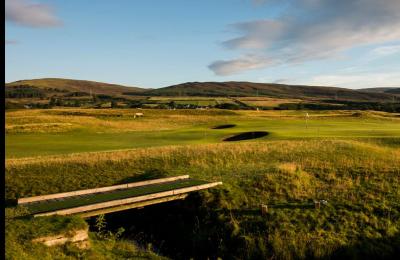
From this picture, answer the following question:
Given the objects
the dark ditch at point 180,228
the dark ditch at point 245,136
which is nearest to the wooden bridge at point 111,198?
the dark ditch at point 180,228

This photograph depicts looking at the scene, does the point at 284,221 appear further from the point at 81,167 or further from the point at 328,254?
the point at 81,167

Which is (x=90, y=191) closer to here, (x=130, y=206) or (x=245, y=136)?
(x=130, y=206)

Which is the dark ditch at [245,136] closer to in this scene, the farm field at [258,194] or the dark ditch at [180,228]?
the farm field at [258,194]

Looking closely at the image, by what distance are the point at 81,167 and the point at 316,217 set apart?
15.4 metres

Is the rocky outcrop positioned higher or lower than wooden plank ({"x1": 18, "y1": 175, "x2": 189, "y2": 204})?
lower

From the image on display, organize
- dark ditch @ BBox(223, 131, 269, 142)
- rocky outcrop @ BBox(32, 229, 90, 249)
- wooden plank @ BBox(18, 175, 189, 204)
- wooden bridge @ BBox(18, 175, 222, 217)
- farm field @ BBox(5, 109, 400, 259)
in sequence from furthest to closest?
dark ditch @ BBox(223, 131, 269, 142) → wooden plank @ BBox(18, 175, 189, 204) → wooden bridge @ BBox(18, 175, 222, 217) → farm field @ BBox(5, 109, 400, 259) → rocky outcrop @ BBox(32, 229, 90, 249)

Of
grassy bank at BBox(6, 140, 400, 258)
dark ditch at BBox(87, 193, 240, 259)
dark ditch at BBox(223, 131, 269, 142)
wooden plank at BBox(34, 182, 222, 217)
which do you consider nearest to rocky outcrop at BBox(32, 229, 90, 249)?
wooden plank at BBox(34, 182, 222, 217)

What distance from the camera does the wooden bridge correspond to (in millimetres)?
16375

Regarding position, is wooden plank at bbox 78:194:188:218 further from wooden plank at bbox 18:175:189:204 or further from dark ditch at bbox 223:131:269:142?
dark ditch at bbox 223:131:269:142

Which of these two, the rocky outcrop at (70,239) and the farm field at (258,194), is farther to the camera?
the farm field at (258,194)

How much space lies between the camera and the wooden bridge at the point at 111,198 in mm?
16375

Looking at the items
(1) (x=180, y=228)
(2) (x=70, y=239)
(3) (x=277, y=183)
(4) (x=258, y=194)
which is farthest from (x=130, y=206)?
(3) (x=277, y=183)

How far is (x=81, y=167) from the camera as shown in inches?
1024

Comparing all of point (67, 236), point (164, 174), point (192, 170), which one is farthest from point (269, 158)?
point (67, 236)
